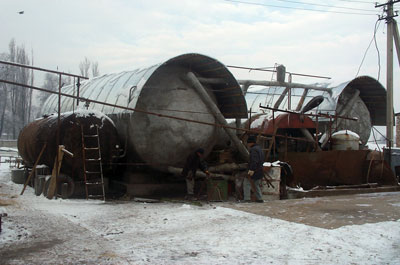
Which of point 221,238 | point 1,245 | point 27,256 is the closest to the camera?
point 27,256

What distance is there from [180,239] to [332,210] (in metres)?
4.17

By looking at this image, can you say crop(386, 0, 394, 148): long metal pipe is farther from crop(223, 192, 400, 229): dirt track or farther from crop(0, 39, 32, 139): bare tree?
crop(0, 39, 32, 139): bare tree

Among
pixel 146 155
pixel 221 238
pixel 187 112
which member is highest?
pixel 187 112

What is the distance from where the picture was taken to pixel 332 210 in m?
9.25

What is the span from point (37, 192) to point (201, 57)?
6.58m

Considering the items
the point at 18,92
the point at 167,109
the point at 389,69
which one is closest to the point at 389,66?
the point at 389,69

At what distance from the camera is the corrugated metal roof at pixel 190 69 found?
13242 millimetres

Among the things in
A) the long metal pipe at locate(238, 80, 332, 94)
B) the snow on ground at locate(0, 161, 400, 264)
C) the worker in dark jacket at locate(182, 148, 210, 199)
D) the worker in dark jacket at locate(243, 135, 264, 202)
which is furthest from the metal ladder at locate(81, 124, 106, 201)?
the long metal pipe at locate(238, 80, 332, 94)

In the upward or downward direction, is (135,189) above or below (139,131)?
below

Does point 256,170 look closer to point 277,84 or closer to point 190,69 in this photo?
point 190,69

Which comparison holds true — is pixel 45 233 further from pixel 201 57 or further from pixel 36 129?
pixel 201 57

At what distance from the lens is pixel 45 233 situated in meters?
6.84

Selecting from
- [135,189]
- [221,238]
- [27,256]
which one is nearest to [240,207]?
[221,238]

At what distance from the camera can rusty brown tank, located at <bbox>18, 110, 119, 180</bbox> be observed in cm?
1185
